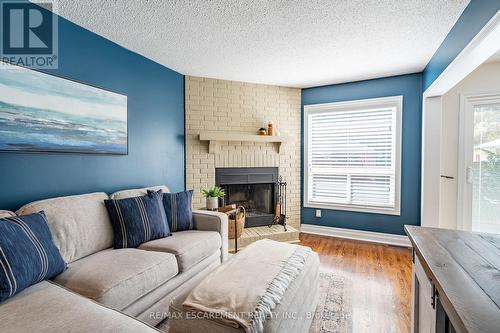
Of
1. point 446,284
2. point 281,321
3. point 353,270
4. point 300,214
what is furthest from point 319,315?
point 300,214

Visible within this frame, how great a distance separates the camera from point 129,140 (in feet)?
9.18

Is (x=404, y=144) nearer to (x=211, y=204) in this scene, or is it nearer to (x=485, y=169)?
(x=485, y=169)

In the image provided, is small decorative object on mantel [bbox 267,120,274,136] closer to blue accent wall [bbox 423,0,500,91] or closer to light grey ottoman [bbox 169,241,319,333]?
blue accent wall [bbox 423,0,500,91]

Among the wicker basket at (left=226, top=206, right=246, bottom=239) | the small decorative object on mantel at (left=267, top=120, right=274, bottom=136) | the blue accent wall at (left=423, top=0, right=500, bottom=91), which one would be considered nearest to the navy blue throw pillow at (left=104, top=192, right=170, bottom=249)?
the wicker basket at (left=226, top=206, right=246, bottom=239)

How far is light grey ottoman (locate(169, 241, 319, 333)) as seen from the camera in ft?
3.82

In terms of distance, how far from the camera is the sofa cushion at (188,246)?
6.58 ft

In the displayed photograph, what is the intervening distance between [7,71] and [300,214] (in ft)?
12.6

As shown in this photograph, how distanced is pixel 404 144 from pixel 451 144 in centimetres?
52

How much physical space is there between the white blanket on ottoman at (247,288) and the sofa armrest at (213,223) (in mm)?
760

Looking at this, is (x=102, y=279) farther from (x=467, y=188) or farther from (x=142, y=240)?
(x=467, y=188)

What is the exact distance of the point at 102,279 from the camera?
58.4 inches

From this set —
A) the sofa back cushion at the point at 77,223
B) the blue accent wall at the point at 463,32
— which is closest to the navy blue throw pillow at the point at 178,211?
the sofa back cushion at the point at 77,223

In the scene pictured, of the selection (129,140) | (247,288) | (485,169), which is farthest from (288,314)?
(485,169)

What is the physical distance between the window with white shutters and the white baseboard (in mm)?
339
